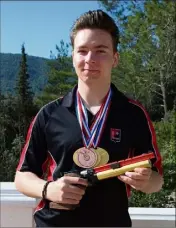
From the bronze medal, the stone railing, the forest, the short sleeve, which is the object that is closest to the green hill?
the forest

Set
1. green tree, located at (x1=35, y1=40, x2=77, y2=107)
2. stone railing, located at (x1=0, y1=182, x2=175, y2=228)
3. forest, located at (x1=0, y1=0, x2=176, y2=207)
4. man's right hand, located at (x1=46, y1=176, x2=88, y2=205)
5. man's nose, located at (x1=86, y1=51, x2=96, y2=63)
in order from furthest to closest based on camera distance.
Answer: green tree, located at (x1=35, y1=40, x2=77, y2=107) → forest, located at (x1=0, y1=0, x2=176, y2=207) → stone railing, located at (x1=0, y1=182, x2=175, y2=228) → man's nose, located at (x1=86, y1=51, x2=96, y2=63) → man's right hand, located at (x1=46, y1=176, x2=88, y2=205)

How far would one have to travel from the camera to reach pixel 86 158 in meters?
1.12

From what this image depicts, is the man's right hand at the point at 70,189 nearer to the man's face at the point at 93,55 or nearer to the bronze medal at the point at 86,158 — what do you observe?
the bronze medal at the point at 86,158

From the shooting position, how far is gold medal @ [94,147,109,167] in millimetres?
1117

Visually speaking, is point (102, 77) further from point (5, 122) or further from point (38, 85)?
point (38, 85)

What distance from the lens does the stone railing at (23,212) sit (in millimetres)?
1944

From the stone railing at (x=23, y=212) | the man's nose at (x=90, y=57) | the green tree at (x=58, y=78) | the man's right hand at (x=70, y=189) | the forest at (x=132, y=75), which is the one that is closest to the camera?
the man's right hand at (x=70, y=189)

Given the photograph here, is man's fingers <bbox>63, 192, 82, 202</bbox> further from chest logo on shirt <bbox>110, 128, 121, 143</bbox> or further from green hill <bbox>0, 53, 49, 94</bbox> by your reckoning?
green hill <bbox>0, 53, 49, 94</bbox>

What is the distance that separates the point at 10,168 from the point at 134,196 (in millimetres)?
3670

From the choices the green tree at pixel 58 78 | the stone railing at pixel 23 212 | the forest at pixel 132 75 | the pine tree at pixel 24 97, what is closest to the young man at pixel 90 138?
the stone railing at pixel 23 212

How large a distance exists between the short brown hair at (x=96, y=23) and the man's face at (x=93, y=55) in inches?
0.6

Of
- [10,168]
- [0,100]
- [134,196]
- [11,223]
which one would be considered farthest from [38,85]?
[11,223]

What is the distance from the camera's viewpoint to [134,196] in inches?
160

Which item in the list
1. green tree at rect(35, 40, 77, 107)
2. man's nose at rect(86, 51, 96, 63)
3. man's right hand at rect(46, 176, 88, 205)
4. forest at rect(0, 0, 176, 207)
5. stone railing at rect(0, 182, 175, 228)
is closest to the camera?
man's right hand at rect(46, 176, 88, 205)
